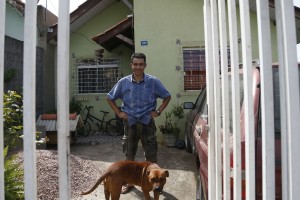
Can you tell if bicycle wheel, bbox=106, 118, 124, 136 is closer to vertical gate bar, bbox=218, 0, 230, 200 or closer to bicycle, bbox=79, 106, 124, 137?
bicycle, bbox=79, 106, 124, 137

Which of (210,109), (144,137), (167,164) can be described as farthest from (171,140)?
(210,109)

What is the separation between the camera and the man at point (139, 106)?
397 centimetres

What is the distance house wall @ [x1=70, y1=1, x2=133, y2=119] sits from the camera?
9992mm

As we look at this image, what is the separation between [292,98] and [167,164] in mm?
4872

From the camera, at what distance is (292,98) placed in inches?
44.7

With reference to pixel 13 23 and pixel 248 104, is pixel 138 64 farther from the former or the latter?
pixel 13 23

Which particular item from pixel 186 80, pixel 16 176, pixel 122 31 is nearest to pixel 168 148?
pixel 186 80

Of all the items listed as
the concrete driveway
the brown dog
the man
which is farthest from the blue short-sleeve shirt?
the concrete driveway

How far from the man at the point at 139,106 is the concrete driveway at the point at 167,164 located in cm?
65

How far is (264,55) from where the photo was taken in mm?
1191

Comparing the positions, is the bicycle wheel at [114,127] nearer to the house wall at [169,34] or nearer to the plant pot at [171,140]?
the house wall at [169,34]

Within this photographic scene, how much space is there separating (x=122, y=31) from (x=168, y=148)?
12.1 ft

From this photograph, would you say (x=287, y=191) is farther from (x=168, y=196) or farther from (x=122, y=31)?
(x=122, y=31)

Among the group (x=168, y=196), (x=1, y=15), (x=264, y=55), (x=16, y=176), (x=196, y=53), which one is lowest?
(x=168, y=196)
